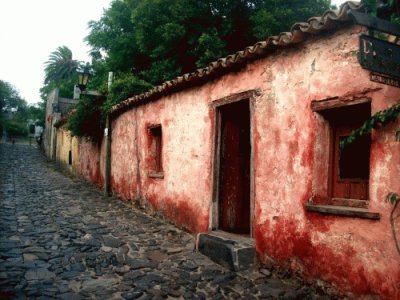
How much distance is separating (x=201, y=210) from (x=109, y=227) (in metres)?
2.29

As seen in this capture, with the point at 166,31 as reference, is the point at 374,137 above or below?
below

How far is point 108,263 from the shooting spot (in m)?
5.52

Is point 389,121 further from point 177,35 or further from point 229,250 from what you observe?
point 177,35

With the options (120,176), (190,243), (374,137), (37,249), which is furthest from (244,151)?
(120,176)

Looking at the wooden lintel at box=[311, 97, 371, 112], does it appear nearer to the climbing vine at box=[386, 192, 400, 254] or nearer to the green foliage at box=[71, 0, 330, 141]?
the climbing vine at box=[386, 192, 400, 254]

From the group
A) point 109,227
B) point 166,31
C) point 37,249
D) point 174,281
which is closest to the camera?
point 174,281

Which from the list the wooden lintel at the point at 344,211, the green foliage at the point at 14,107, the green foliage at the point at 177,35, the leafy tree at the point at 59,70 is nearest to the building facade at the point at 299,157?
the wooden lintel at the point at 344,211

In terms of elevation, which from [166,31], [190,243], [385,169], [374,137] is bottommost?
[190,243]

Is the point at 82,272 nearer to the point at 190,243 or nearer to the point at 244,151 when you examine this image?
the point at 190,243

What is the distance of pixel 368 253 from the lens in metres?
3.92

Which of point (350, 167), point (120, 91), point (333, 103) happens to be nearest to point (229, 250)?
point (350, 167)

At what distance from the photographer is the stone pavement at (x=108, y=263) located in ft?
14.7

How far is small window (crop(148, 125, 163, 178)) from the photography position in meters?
9.61

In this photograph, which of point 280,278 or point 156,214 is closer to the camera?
point 280,278
